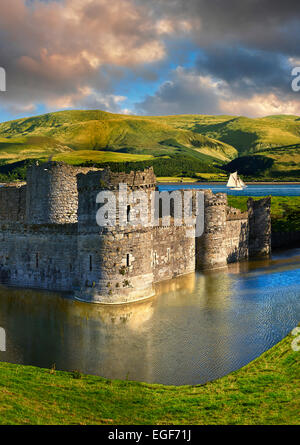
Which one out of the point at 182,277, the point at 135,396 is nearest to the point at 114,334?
the point at 135,396

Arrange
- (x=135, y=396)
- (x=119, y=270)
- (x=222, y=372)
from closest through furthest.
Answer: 1. (x=135, y=396)
2. (x=222, y=372)
3. (x=119, y=270)

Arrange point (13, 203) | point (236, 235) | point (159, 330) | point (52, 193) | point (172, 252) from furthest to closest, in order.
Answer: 1. point (236, 235)
2. point (13, 203)
3. point (172, 252)
4. point (52, 193)
5. point (159, 330)

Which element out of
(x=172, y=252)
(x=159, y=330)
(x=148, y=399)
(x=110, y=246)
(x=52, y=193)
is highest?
(x=52, y=193)

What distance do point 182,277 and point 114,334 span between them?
49.3 feet

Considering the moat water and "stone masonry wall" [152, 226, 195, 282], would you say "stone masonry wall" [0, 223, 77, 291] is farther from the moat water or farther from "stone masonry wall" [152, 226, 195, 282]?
"stone masonry wall" [152, 226, 195, 282]

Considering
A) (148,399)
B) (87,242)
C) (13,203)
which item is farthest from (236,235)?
(148,399)

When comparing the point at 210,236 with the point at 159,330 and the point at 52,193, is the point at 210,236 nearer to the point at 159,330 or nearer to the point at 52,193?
the point at 52,193

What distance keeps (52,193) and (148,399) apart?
22164mm

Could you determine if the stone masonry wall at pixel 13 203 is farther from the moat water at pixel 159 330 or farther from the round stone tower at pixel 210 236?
the round stone tower at pixel 210 236

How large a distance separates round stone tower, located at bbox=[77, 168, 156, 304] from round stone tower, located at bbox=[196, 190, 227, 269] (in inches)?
521

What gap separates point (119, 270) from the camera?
2744 centimetres

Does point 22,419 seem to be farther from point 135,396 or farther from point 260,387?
point 260,387

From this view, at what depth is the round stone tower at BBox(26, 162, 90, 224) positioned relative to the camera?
33.4 meters

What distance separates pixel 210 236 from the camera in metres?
41.2
